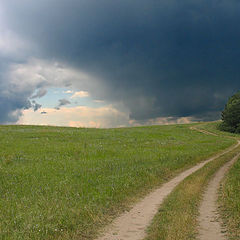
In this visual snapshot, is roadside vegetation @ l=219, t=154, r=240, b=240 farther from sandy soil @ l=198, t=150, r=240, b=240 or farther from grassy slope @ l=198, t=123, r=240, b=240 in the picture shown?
sandy soil @ l=198, t=150, r=240, b=240

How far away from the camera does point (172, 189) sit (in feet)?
55.6

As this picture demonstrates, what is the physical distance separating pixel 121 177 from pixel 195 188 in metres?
4.73

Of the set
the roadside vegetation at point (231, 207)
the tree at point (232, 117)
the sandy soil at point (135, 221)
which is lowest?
the sandy soil at point (135, 221)

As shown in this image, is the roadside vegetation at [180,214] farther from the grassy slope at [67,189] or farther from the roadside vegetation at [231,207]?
the grassy slope at [67,189]

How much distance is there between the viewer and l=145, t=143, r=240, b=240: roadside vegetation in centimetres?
953

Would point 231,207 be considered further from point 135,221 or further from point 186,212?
point 135,221

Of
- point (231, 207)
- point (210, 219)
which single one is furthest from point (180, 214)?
point (231, 207)

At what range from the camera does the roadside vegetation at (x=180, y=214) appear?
9527 mm

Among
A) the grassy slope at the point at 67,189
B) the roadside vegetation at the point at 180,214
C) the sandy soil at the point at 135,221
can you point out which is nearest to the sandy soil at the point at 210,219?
the roadside vegetation at the point at 180,214

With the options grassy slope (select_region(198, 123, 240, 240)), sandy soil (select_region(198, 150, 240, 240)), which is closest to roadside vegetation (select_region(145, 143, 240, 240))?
grassy slope (select_region(198, 123, 240, 240))

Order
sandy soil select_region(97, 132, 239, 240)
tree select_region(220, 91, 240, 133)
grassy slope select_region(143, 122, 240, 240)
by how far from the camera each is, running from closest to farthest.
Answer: grassy slope select_region(143, 122, 240, 240) → sandy soil select_region(97, 132, 239, 240) → tree select_region(220, 91, 240, 133)

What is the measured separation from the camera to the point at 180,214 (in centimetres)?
1155

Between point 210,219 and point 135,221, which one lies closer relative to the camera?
point 135,221

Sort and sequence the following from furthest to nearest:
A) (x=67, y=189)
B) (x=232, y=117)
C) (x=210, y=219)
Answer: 1. (x=232, y=117)
2. (x=67, y=189)
3. (x=210, y=219)
